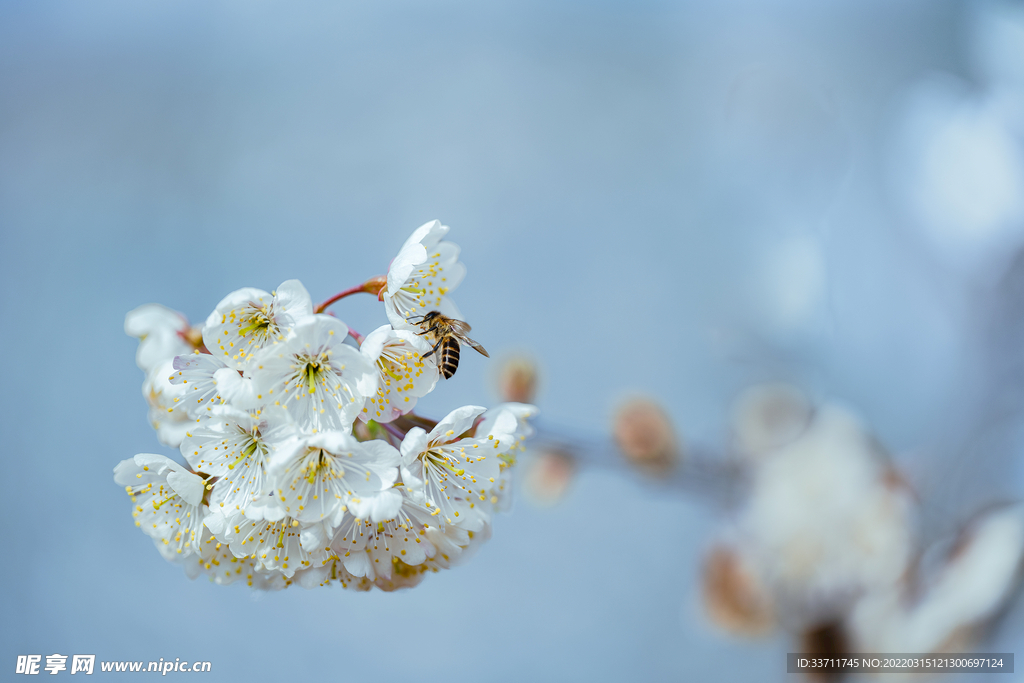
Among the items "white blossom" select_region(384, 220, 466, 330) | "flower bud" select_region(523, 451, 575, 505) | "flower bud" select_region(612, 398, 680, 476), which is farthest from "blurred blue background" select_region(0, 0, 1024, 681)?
"white blossom" select_region(384, 220, 466, 330)

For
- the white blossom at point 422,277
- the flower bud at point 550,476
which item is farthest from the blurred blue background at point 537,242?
the white blossom at point 422,277

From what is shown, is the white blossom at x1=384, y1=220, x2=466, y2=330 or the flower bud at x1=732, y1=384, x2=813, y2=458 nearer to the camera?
the white blossom at x1=384, y1=220, x2=466, y2=330

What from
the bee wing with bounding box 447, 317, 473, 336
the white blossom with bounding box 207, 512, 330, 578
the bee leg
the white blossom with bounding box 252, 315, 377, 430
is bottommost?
the white blossom with bounding box 207, 512, 330, 578

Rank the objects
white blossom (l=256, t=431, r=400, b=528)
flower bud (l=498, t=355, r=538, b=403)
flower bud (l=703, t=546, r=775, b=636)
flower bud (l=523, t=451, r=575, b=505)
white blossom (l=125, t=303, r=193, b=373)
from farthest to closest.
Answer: flower bud (l=703, t=546, r=775, b=636)
flower bud (l=523, t=451, r=575, b=505)
flower bud (l=498, t=355, r=538, b=403)
white blossom (l=125, t=303, r=193, b=373)
white blossom (l=256, t=431, r=400, b=528)

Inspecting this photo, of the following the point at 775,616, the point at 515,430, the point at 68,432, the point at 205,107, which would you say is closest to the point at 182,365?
the point at 515,430

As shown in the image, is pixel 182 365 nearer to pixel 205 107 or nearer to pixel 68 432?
pixel 68 432

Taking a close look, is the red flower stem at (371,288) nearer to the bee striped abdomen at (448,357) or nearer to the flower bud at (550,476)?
the bee striped abdomen at (448,357)

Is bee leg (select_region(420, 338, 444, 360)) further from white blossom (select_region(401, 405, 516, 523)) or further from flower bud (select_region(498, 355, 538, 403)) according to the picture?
flower bud (select_region(498, 355, 538, 403))
